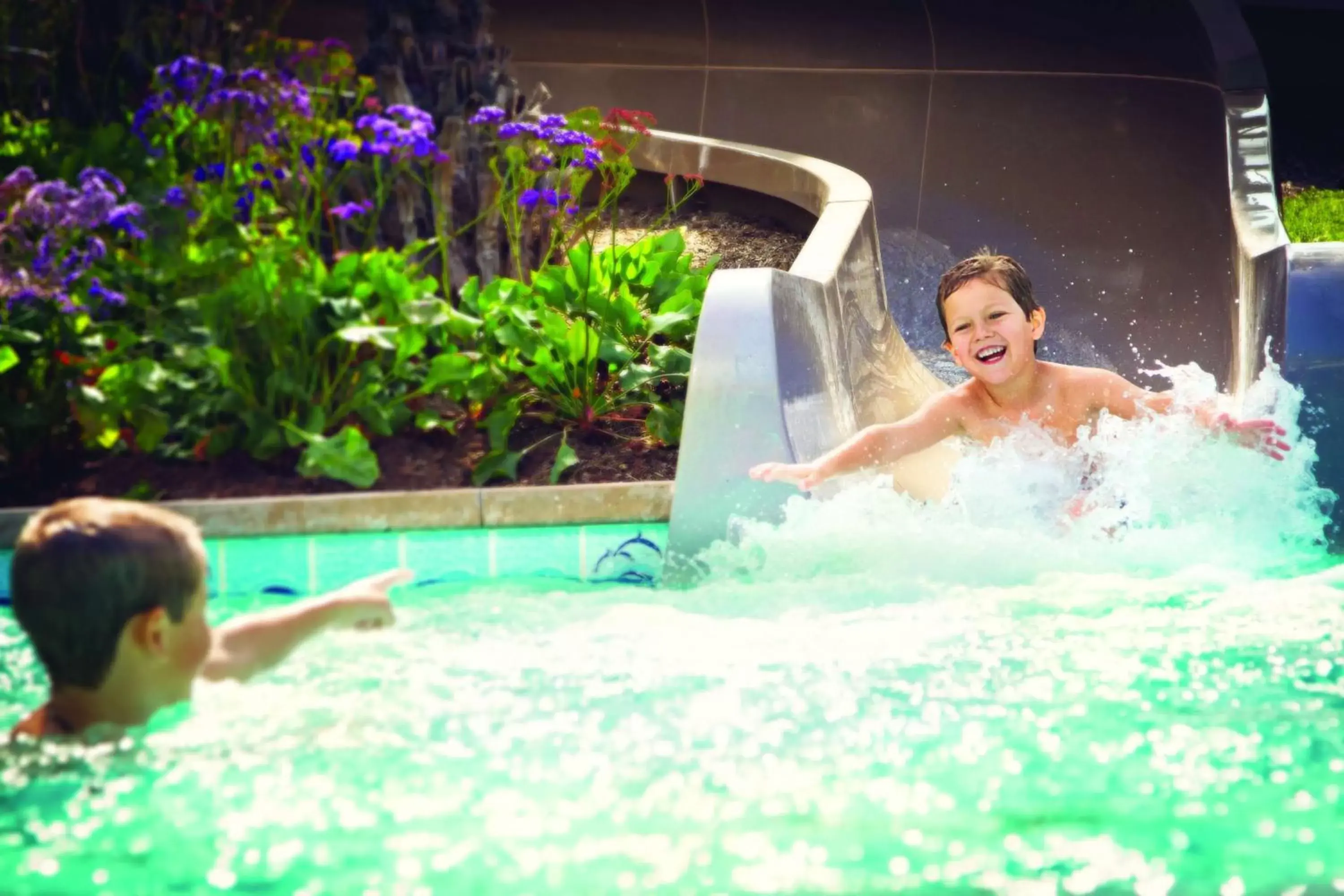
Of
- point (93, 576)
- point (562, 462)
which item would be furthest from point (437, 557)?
point (93, 576)

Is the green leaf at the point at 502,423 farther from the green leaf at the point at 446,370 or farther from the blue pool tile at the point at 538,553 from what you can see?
the blue pool tile at the point at 538,553

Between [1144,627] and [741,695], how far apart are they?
1.17 m

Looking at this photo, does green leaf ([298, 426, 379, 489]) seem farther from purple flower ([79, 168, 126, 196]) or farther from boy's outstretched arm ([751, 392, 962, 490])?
boy's outstretched arm ([751, 392, 962, 490])

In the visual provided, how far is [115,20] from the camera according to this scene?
252 inches

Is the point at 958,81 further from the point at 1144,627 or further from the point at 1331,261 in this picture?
the point at 1144,627

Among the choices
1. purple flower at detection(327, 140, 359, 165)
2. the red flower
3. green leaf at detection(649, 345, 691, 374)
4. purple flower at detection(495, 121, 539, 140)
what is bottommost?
green leaf at detection(649, 345, 691, 374)

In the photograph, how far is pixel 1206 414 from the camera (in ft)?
15.9

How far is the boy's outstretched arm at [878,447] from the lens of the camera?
4.53 m

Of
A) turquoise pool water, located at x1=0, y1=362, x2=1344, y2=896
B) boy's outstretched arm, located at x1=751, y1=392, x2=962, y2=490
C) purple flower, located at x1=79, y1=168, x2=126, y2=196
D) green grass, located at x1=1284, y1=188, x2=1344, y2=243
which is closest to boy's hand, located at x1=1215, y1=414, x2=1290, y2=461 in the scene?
turquoise pool water, located at x1=0, y1=362, x2=1344, y2=896

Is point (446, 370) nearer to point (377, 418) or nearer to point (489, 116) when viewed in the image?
point (377, 418)

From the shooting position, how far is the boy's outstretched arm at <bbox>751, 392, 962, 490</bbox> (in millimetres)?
4527

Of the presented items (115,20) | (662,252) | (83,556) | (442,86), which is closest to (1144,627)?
(83,556)

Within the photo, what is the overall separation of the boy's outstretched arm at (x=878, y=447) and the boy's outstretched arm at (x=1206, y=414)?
1.71ft

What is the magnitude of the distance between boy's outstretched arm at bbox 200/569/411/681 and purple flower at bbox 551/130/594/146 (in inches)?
109
